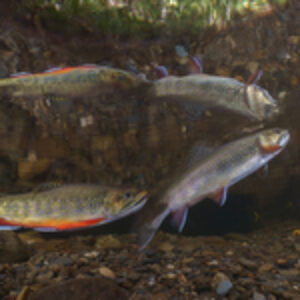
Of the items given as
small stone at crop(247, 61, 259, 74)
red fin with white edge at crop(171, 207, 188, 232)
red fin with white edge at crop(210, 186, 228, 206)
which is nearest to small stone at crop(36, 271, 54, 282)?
red fin with white edge at crop(171, 207, 188, 232)

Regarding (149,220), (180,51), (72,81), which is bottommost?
(149,220)

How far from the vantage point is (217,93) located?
Result: 2195 mm

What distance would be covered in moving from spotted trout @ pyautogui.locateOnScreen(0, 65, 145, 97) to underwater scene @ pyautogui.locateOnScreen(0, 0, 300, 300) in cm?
1

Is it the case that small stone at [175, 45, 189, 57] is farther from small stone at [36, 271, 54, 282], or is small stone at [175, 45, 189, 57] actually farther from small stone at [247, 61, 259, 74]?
small stone at [36, 271, 54, 282]

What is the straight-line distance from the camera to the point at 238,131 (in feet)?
9.04

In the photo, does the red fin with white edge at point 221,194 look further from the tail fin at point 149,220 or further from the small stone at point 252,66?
the small stone at point 252,66

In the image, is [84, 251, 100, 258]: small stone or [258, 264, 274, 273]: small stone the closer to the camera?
[258, 264, 274, 273]: small stone

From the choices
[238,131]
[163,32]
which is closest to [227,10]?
[163,32]

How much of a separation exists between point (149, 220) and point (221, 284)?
656mm

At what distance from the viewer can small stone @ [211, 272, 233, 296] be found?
155cm

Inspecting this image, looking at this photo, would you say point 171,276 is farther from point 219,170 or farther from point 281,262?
point 281,262

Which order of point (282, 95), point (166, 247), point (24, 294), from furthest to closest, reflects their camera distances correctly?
point (282, 95)
point (166, 247)
point (24, 294)

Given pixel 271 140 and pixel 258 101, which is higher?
pixel 258 101

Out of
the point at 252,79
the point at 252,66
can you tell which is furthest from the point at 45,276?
the point at 252,66
